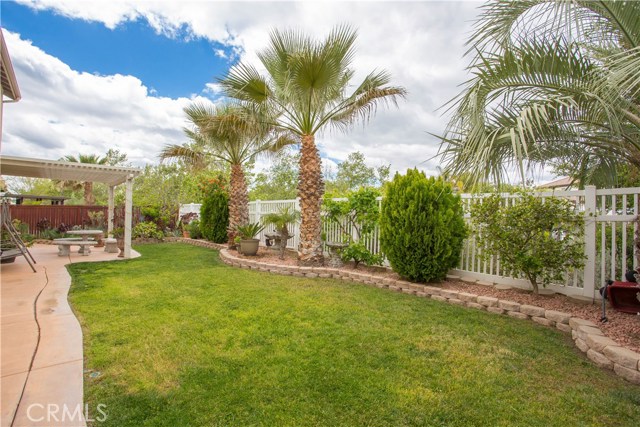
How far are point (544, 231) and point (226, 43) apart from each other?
10.2m

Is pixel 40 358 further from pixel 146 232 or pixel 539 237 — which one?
pixel 146 232

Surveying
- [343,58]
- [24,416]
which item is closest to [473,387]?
[24,416]

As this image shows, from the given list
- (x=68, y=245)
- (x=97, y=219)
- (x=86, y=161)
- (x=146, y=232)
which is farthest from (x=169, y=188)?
(x=68, y=245)

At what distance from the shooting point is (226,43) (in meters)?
9.77

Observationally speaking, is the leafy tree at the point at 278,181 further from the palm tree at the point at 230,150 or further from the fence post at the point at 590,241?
the fence post at the point at 590,241

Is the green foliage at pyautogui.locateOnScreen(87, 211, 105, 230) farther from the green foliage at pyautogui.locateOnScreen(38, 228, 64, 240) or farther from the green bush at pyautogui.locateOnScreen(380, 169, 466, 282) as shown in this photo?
the green bush at pyautogui.locateOnScreen(380, 169, 466, 282)

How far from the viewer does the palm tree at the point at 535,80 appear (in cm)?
341

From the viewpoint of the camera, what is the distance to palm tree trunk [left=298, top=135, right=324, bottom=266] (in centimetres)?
712

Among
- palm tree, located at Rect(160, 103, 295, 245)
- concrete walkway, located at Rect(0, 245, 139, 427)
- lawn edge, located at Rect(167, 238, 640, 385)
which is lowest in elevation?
concrete walkway, located at Rect(0, 245, 139, 427)

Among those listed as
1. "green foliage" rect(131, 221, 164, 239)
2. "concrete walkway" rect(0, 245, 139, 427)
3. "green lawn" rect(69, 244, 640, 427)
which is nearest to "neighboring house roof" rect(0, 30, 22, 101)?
"concrete walkway" rect(0, 245, 139, 427)

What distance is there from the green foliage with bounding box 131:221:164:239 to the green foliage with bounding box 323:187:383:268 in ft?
31.3

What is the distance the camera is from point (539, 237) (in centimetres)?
418

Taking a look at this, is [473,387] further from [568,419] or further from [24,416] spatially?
[24,416]

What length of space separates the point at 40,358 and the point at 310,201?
5252mm
